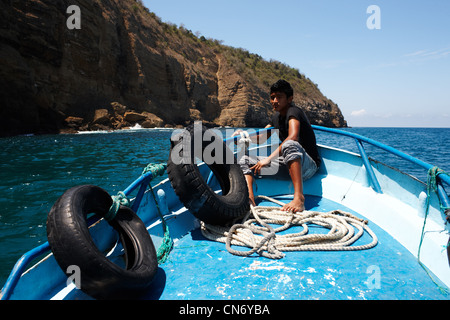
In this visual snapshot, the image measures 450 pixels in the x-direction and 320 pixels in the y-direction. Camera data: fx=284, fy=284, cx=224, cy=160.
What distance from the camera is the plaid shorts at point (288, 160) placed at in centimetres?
321

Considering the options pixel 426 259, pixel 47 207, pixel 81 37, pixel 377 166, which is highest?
pixel 81 37

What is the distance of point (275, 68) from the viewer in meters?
69.8

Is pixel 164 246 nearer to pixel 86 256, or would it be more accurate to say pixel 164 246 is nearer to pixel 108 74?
pixel 86 256

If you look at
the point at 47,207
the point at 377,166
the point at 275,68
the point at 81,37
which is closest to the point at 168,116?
the point at 81,37

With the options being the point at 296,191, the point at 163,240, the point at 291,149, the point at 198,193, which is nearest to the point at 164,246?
the point at 163,240

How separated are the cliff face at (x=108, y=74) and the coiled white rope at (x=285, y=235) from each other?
72.5ft

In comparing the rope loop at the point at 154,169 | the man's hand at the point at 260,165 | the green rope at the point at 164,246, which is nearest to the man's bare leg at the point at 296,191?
the man's hand at the point at 260,165

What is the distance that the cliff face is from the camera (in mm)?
20281

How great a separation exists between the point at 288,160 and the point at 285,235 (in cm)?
94

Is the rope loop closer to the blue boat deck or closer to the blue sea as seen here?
the blue boat deck

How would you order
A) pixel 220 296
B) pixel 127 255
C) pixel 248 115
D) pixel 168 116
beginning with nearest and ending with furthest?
pixel 220 296 → pixel 127 255 → pixel 168 116 → pixel 248 115

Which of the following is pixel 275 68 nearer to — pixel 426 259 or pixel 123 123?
pixel 123 123
